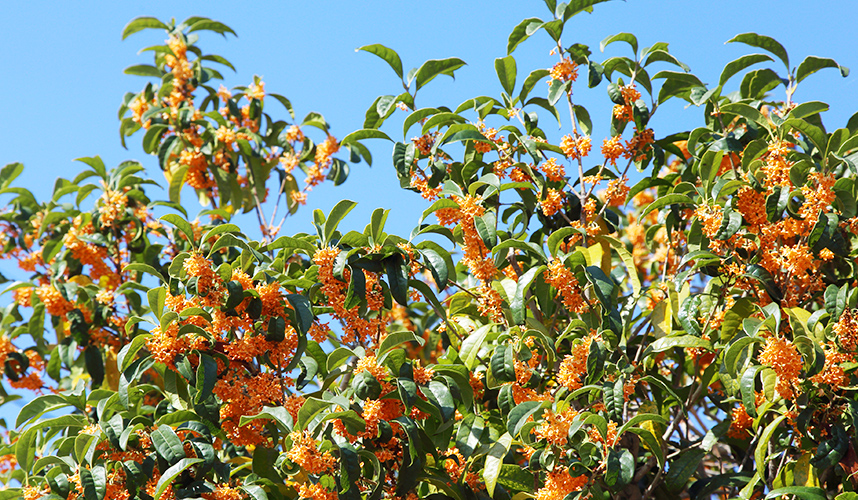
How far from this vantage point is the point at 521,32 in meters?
3.40

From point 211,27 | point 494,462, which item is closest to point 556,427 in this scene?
point 494,462

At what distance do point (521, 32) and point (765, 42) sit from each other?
1.07 metres

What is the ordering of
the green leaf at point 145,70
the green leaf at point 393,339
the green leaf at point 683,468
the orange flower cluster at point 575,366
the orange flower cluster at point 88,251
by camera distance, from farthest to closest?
the green leaf at point 145,70, the orange flower cluster at point 88,251, the green leaf at point 683,468, the orange flower cluster at point 575,366, the green leaf at point 393,339

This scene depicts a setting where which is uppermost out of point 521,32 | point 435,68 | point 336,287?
point 521,32

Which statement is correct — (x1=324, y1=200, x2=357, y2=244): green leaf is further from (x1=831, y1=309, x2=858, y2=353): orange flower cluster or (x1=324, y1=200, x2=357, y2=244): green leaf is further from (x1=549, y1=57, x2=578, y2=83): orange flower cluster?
(x1=831, y1=309, x2=858, y2=353): orange flower cluster

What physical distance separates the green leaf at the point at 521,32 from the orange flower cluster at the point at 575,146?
0.52 m

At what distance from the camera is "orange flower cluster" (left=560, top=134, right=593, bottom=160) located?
3221 mm

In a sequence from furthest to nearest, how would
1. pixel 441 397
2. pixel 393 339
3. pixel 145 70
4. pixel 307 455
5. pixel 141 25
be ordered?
1. pixel 145 70
2. pixel 141 25
3. pixel 393 339
4. pixel 441 397
5. pixel 307 455

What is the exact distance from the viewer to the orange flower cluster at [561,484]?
8.53ft

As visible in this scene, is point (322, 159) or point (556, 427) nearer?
point (556, 427)

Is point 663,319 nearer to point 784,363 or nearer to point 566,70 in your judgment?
point 784,363

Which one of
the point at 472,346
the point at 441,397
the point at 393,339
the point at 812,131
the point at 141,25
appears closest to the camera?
the point at 441,397

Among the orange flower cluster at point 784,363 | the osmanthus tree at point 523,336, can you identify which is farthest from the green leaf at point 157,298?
the orange flower cluster at point 784,363

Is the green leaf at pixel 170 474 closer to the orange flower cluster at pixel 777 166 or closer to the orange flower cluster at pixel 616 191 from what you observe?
the orange flower cluster at pixel 616 191
